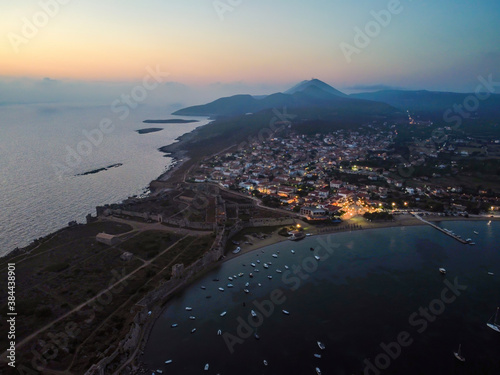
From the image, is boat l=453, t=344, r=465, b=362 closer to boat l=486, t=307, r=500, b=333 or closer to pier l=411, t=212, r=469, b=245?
boat l=486, t=307, r=500, b=333

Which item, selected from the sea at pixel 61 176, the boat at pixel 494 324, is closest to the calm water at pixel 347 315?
the boat at pixel 494 324

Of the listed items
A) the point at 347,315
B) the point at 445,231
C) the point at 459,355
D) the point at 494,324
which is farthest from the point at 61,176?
the point at 494,324

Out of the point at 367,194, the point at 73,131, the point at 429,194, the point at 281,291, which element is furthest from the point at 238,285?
the point at 73,131

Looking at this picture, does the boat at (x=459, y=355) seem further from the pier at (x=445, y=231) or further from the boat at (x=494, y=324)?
the pier at (x=445, y=231)

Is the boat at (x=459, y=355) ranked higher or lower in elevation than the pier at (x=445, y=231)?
higher

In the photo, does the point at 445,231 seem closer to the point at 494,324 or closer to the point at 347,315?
the point at 494,324

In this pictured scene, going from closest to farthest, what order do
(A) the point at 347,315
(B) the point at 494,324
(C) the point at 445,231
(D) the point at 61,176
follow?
(B) the point at 494,324 → (A) the point at 347,315 → (C) the point at 445,231 → (D) the point at 61,176
